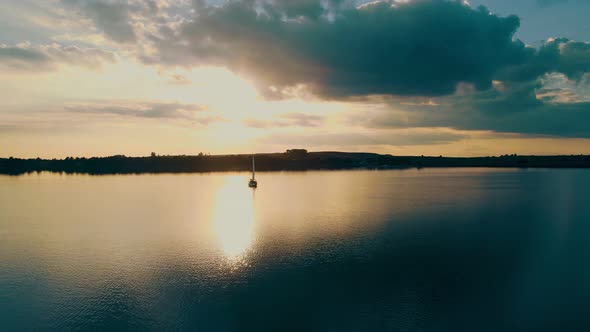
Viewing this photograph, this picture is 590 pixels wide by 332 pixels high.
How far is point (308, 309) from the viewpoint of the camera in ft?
81.4

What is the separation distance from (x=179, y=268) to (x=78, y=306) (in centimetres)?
934

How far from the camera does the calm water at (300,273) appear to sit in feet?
77.2

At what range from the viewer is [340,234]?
154 ft

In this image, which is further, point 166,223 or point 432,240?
point 166,223

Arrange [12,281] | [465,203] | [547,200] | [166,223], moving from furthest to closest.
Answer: [547,200]
[465,203]
[166,223]
[12,281]

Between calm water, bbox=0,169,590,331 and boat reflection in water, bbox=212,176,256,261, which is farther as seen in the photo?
boat reflection in water, bbox=212,176,256,261

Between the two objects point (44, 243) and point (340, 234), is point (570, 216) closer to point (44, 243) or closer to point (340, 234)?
point (340, 234)

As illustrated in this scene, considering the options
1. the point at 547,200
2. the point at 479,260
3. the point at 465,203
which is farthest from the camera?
the point at 547,200

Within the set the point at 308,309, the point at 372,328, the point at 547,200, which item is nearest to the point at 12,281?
the point at 308,309

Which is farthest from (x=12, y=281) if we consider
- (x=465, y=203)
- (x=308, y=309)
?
(x=465, y=203)

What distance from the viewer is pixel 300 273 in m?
31.7

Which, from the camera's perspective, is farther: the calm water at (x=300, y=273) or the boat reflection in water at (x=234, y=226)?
the boat reflection in water at (x=234, y=226)

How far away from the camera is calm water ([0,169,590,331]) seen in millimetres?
23516

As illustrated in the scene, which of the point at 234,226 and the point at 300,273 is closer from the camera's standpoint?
the point at 300,273
